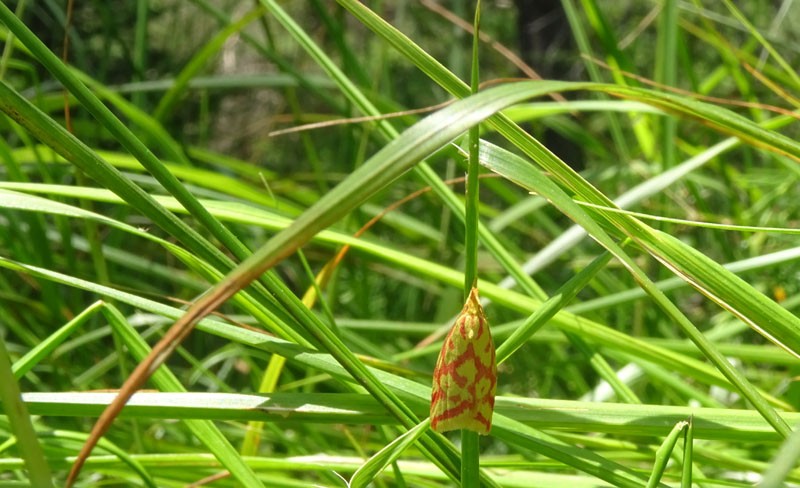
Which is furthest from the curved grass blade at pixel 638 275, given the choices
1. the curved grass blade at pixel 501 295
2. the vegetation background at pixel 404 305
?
the curved grass blade at pixel 501 295

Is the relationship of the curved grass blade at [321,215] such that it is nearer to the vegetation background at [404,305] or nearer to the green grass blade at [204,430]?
the vegetation background at [404,305]

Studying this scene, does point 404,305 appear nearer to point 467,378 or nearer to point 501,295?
point 501,295

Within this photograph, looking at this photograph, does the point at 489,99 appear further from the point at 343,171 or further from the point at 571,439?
the point at 343,171

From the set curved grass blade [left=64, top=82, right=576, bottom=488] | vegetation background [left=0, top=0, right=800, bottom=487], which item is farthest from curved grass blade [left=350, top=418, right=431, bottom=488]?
curved grass blade [left=64, top=82, right=576, bottom=488]

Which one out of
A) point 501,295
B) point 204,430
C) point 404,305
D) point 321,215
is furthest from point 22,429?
point 404,305

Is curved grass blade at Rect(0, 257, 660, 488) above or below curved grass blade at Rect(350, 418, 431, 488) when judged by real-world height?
above

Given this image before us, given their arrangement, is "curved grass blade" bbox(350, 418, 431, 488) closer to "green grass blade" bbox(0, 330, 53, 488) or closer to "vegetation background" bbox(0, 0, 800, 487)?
"vegetation background" bbox(0, 0, 800, 487)

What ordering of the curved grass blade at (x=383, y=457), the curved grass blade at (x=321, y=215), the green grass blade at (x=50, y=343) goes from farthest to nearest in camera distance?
the green grass blade at (x=50, y=343), the curved grass blade at (x=383, y=457), the curved grass blade at (x=321, y=215)

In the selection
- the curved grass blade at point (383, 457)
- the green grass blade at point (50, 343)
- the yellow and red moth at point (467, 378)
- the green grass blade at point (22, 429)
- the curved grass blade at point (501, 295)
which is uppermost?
the curved grass blade at point (501, 295)

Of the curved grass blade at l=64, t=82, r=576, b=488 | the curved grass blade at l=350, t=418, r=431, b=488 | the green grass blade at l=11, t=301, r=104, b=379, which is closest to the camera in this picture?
the curved grass blade at l=64, t=82, r=576, b=488

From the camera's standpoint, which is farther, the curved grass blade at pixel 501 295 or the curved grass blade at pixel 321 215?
the curved grass blade at pixel 501 295
